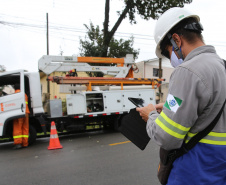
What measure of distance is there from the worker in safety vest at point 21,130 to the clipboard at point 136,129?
19.1ft

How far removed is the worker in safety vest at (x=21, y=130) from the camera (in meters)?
6.86

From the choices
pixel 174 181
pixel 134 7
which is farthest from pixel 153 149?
pixel 134 7

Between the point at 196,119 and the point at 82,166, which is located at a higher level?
the point at 196,119

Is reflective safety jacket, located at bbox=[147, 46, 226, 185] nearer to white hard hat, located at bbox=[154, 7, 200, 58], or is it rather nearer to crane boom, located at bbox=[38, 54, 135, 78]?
white hard hat, located at bbox=[154, 7, 200, 58]

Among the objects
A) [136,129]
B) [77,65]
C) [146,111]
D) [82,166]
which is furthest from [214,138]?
[77,65]

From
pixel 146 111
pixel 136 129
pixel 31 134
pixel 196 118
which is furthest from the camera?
pixel 31 134

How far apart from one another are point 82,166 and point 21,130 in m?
3.21

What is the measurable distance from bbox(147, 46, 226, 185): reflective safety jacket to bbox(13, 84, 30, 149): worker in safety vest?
6.41 meters

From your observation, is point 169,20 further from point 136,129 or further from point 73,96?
point 73,96

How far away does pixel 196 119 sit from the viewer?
3.95 ft

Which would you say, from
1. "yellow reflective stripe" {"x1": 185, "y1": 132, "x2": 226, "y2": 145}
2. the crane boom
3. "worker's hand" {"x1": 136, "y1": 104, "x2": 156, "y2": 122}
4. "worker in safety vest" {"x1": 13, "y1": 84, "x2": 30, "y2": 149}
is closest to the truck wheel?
"worker in safety vest" {"x1": 13, "y1": 84, "x2": 30, "y2": 149}

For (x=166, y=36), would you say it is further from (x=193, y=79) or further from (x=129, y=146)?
(x=129, y=146)

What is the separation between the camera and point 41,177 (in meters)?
4.12

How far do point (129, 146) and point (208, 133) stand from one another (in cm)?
528
